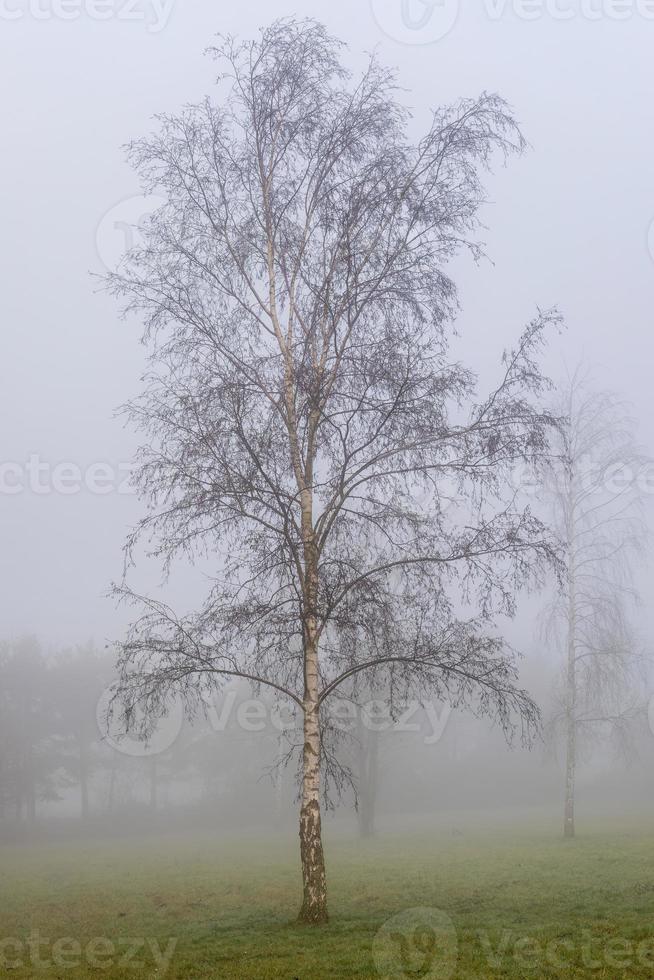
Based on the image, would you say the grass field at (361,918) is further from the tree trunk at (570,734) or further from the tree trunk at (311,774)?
the tree trunk at (570,734)

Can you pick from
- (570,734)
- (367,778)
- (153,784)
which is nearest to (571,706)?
(570,734)

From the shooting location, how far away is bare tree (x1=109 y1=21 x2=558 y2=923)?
12.5 meters

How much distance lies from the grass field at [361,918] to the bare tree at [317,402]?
6.13 ft

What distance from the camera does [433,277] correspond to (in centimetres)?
1385

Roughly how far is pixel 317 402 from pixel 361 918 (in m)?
8.03

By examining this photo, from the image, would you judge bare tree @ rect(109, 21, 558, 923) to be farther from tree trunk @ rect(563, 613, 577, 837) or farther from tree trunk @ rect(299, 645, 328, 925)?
tree trunk @ rect(563, 613, 577, 837)

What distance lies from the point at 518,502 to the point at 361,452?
2.59 m

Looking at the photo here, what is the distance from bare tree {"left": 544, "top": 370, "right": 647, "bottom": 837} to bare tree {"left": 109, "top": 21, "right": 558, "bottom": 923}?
1549 centimetres

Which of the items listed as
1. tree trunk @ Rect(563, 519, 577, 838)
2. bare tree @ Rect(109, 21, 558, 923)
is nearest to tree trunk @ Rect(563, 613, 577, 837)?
tree trunk @ Rect(563, 519, 577, 838)

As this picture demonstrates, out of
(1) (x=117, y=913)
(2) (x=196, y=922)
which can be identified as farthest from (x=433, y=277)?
(1) (x=117, y=913)

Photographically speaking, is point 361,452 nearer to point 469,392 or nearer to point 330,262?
point 469,392

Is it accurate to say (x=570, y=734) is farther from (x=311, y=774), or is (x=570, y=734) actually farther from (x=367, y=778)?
(x=311, y=774)

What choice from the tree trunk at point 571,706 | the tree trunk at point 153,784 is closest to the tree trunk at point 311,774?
the tree trunk at point 571,706

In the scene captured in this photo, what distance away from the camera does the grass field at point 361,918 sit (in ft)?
32.3
